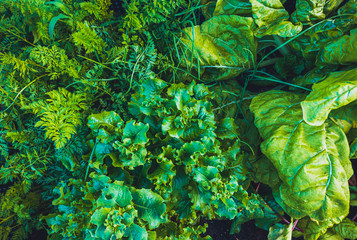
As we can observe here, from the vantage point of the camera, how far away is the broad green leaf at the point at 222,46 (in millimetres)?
1732

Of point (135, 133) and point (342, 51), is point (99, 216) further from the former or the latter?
point (342, 51)

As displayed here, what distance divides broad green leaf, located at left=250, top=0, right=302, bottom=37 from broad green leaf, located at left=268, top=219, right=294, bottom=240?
4.26ft

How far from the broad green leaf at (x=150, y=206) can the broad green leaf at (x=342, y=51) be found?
137 centimetres

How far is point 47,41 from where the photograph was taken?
4.89ft

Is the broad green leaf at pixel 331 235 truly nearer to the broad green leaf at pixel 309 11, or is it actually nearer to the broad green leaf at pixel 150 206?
the broad green leaf at pixel 150 206

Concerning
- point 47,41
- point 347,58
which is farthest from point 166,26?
point 347,58

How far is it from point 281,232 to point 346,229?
1.42 feet

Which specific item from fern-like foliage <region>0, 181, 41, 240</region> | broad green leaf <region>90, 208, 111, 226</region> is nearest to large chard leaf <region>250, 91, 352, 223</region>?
broad green leaf <region>90, 208, 111, 226</region>

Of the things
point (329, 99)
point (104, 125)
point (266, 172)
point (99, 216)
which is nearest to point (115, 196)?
point (99, 216)

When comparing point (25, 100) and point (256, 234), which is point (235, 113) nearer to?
point (256, 234)

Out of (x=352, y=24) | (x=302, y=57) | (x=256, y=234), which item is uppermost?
(x=352, y=24)

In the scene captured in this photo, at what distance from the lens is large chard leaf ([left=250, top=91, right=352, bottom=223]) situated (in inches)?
53.4

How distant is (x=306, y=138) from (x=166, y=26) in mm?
1185

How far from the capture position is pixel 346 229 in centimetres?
164
